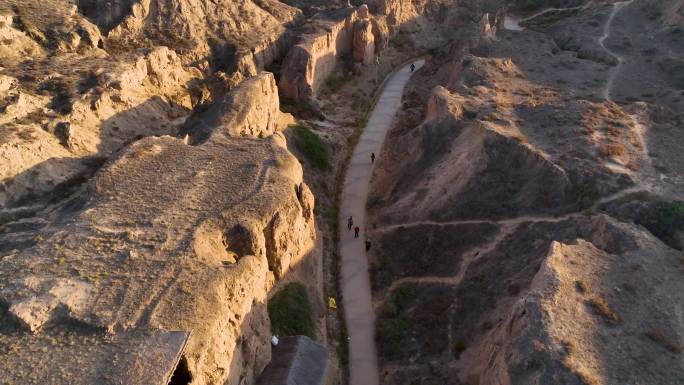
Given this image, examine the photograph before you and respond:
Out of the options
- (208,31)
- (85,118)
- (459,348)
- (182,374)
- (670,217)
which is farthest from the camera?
(208,31)

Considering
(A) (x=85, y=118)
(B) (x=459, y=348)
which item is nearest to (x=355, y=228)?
(B) (x=459, y=348)

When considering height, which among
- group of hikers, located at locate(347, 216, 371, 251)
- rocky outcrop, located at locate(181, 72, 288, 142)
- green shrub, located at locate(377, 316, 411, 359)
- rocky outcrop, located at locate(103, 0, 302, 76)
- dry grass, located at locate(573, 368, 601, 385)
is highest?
rocky outcrop, located at locate(103, 0, 302, 76)

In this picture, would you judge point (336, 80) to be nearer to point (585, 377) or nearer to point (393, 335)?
point (393, 335)

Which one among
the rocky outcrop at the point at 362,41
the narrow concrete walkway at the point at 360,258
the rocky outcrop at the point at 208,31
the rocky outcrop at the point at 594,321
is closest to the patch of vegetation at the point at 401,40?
the rocky outcrop at the point at 362,41

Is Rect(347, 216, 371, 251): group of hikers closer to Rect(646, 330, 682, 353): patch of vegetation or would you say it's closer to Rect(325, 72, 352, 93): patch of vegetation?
Rect(646, 330, 682, 353): patch of vegetation

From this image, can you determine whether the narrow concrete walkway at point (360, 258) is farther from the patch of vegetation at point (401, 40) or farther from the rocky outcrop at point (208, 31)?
the patch of vegetation at point (401, 40)

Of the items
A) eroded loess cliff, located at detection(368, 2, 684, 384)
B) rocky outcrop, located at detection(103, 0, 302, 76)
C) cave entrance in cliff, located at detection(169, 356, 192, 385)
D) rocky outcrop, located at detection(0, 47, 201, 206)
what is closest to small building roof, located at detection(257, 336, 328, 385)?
cave entrance in cliff, located at detection(169, 356, 192, 385)
